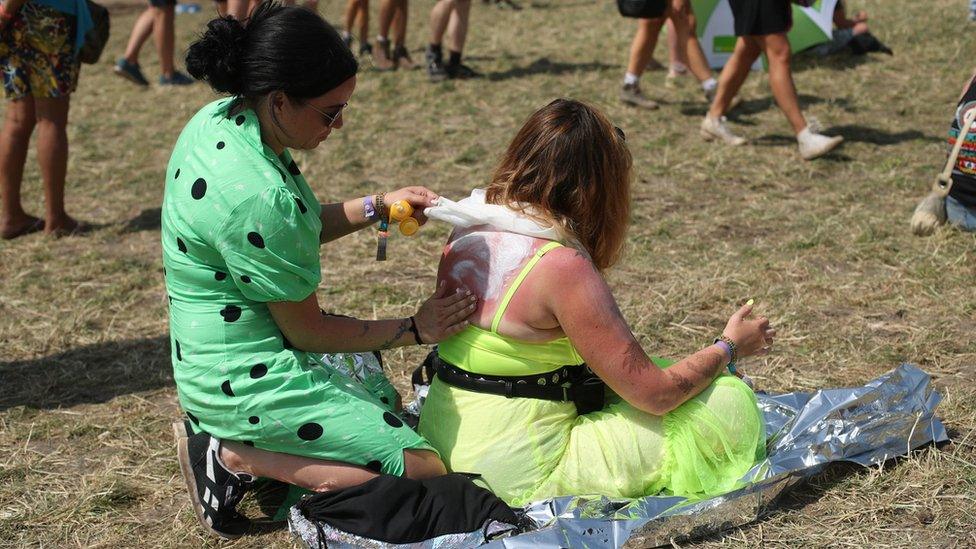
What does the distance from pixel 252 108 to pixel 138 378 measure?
1761 millimetres

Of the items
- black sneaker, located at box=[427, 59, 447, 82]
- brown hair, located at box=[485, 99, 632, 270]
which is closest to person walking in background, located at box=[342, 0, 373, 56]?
black sneaker, located at box=[427, 59, 447, 82]

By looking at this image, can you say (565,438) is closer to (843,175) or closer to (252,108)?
(252,108)

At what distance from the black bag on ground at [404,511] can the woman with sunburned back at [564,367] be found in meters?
0.15

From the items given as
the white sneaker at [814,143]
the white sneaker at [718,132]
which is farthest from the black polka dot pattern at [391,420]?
the white sneaker at [718,132]

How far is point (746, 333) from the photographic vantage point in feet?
9.57

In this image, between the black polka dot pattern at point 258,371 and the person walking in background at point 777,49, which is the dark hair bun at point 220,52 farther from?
the person walking in background at point 777,49

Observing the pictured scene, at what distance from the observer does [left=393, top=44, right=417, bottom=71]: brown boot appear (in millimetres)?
9086

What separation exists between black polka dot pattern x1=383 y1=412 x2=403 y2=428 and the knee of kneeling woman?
3.3 inches

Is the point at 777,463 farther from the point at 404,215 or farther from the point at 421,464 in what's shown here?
the point at 404,215

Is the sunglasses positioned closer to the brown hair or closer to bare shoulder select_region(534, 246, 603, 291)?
the brown hair

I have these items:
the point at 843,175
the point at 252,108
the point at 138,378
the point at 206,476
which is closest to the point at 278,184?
the point at 252,108

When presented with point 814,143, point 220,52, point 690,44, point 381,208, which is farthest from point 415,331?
point 690,44

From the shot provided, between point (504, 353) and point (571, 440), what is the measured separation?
314 mm

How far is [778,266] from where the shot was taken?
15.4 ft
